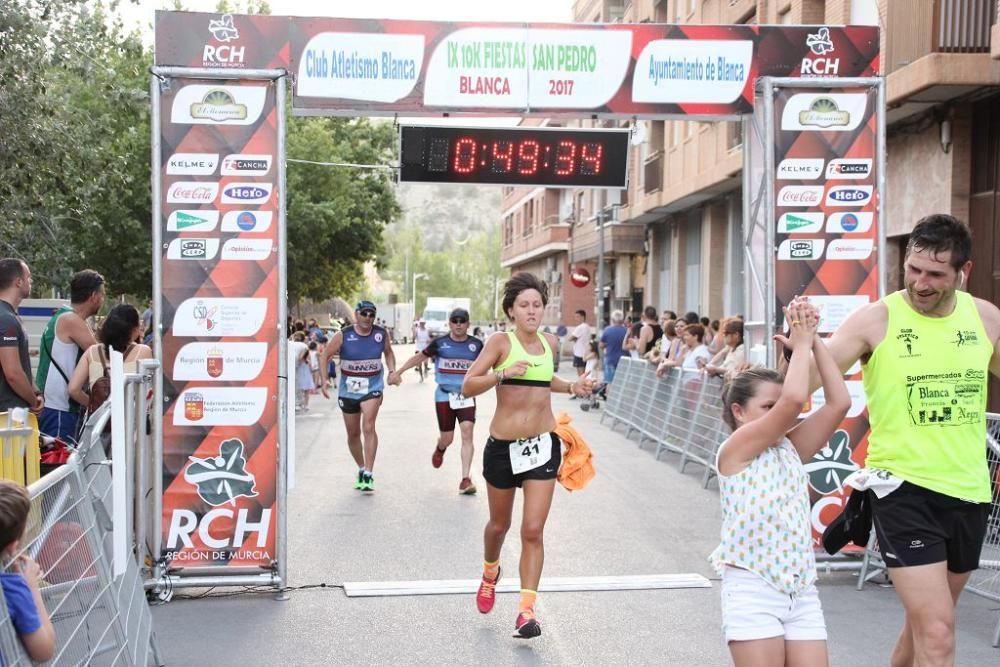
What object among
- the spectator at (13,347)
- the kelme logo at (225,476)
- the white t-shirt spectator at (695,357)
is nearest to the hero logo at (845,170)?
the kelme logo at (225,476)

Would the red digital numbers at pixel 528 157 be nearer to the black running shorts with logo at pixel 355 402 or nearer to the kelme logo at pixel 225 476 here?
the black running shorts with logo at pixel 355 402

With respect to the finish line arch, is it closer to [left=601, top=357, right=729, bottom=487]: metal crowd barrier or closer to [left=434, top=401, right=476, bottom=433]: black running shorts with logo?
[left=601, top=357, right=729, bottom=487]: metal crowd barrier

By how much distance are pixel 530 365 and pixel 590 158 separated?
3.47 meters

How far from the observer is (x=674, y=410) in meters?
14.6

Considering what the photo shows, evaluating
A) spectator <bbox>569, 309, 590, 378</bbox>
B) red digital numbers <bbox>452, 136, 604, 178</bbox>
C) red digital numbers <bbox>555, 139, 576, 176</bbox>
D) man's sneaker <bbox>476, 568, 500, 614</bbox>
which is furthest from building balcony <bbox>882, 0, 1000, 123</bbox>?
spectator <bbox>569, 309, 590, 378</bbox>

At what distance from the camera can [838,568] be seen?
25.9 ft

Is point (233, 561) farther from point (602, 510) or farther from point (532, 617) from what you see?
point (602, 510)

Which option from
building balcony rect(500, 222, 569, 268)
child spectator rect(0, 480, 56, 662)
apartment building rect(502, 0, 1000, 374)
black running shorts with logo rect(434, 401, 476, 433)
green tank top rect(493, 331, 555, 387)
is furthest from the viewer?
building balcony rect(500, 222, 569, 268)

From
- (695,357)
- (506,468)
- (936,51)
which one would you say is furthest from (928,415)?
(936,51)

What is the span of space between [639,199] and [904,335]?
27.6m

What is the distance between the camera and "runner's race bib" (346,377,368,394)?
11492 mm

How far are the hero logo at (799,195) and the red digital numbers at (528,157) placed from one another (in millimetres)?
2197

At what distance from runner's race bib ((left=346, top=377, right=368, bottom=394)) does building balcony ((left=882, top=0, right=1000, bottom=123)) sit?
7.39 metres

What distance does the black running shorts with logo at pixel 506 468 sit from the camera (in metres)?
6.48
